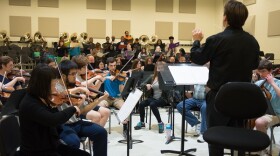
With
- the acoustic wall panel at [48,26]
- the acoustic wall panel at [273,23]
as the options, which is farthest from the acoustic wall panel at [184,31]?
the acoustic wall panel at [48,26]

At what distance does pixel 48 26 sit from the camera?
1405 cm

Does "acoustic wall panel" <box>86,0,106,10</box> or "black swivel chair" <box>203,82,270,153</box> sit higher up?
"acoustic wall panel" <box>86,0,106,10</box>

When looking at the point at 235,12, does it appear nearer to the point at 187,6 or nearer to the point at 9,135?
the point at 9,135

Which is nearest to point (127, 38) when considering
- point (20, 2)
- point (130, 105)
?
point (20, 2)

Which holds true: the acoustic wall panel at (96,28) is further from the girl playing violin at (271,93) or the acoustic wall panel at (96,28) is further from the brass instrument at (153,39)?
the girl playing violin at (271,93)

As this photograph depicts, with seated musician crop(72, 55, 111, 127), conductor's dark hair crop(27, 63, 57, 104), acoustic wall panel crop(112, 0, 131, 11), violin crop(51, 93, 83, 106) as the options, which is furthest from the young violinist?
acoustic wall panel crop(112, 0, 131, 11)

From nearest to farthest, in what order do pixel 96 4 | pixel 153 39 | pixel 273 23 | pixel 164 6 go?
1. pixel 273 23
2. pixel 96 4
3. pixel 153 39
4. pixel 164 6

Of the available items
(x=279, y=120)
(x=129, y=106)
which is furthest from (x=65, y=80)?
(x=279, y=120)

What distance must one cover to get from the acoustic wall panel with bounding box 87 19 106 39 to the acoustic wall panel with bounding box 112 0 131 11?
931 mm

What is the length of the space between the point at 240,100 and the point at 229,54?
41cm

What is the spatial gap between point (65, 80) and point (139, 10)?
12.3 meters

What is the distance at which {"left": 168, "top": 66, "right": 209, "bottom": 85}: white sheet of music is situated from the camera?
3528mm

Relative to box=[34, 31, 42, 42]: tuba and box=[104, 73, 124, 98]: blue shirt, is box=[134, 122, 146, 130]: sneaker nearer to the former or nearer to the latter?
box=[104, 73, 124, 98]: blue shirt

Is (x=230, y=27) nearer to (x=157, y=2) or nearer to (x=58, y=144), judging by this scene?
(x=58, y=144)
